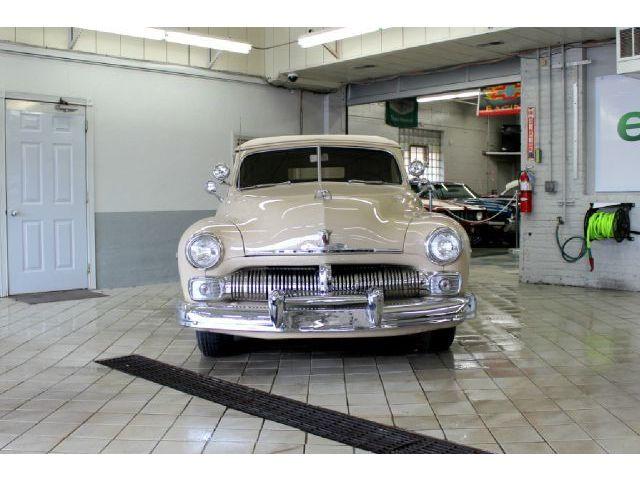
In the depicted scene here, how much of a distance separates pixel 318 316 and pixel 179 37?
586 centimetres

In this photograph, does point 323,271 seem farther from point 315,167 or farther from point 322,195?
point 315,167

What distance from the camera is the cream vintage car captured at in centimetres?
454

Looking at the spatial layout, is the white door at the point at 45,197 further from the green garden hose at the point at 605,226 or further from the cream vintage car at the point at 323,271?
the green garden hose at the point at 605,226

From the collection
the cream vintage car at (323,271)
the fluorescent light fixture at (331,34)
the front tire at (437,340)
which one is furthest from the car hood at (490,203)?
the cream vintage car at (323,271)

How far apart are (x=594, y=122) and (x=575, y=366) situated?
5006 mm

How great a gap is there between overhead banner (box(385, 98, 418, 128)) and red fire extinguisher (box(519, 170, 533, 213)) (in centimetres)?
405

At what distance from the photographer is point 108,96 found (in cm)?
960

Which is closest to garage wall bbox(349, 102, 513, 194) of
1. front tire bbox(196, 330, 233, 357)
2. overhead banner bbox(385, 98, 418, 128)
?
overhead banner bbox(385, 98, 418, 128)

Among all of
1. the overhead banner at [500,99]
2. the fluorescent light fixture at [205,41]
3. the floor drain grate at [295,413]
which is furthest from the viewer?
the overhead banner at [500,99]

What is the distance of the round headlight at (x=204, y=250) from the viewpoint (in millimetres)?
4758

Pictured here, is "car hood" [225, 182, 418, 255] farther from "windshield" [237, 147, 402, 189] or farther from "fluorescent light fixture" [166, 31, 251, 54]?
"fluorescent light fixture" [166, 31, 251, 54]

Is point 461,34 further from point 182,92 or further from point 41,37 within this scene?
point 41,37

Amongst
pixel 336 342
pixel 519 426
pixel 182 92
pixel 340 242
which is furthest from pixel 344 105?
pixel 519 426

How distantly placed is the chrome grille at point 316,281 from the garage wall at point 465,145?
1432 centimetres
